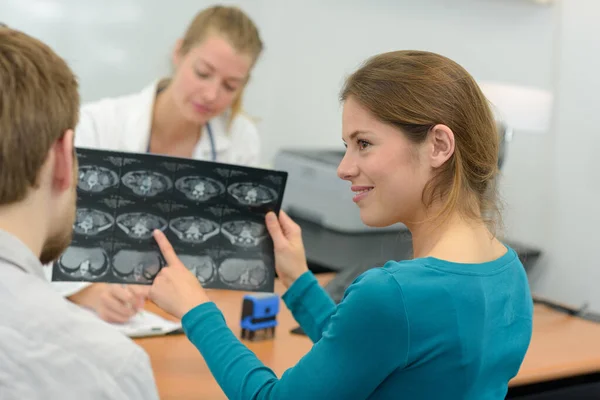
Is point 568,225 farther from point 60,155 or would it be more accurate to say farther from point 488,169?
point 60,155

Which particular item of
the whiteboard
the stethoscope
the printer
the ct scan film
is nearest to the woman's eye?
the ct scan film

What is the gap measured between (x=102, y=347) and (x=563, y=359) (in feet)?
4.54

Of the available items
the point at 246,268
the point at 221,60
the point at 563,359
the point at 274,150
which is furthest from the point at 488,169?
the point at 274,150

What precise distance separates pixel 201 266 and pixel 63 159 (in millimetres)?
685

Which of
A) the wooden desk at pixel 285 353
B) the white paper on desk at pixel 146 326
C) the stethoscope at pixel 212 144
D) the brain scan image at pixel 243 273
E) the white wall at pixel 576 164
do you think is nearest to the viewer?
the wooden desk at pixel 285 353

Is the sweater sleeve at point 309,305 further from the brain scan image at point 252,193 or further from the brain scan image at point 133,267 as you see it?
the brain scan image at point 133,267

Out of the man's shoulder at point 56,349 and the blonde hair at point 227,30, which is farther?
the blonde hair at point 227,30

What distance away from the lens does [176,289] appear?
143cm

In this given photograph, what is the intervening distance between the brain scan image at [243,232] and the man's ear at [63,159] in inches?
27.3

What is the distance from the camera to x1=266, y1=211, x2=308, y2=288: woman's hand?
64.2 inches

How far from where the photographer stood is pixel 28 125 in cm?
89

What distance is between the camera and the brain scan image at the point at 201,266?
5.20 ft

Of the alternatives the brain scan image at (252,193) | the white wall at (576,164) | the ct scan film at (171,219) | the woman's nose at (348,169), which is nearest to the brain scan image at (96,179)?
the ct scan film at (171,219)

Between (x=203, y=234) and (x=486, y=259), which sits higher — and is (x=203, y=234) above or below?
below
